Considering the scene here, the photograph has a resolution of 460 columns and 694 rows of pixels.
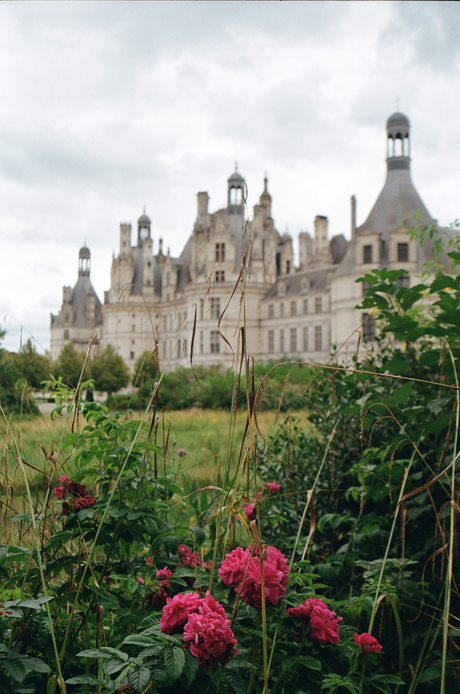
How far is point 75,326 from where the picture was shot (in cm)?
4234

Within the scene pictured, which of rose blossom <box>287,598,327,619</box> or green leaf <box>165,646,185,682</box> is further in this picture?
rose blossom <box>287,598,327,619</box>

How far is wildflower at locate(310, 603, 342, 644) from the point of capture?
1166 mm

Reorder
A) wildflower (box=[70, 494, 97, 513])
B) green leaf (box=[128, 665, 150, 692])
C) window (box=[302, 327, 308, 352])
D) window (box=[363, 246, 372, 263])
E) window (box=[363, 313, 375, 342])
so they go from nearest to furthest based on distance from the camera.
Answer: green leaf (box=[128, 665, 150, 692]), wildflower (box=[70, 494, 97, 513]), window (box=[363, 313, 375, 342]), window (box=[363, 246, 372, 263]), window (box=[302, 327, 308, 352])

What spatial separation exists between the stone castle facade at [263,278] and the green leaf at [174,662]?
13.5 meters

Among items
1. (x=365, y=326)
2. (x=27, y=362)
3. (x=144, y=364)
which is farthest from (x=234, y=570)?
(x=365, y=326)

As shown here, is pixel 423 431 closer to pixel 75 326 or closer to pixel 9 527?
pixel 9 527

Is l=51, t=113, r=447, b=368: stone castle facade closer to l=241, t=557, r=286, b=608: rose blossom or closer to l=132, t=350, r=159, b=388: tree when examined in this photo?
l=132, t=350, r=159, b=388: tree

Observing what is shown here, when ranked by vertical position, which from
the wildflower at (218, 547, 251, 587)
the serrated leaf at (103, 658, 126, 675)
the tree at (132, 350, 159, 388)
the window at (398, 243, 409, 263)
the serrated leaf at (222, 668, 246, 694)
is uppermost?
the window at (398, 243, 409, 263)

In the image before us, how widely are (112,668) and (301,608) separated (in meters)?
0.43

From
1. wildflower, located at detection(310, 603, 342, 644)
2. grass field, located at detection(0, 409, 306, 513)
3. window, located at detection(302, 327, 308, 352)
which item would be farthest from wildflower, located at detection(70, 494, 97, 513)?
window, located at detection(302, 327, 308, 352)

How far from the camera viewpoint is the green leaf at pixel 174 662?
0.91m

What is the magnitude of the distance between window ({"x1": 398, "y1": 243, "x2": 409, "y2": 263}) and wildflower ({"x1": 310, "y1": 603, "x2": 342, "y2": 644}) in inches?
893

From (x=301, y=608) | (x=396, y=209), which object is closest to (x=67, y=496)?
(x=301, y=608)

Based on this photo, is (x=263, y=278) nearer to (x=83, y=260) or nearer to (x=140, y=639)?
(x=83, y=260)
